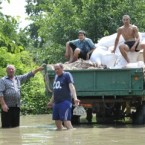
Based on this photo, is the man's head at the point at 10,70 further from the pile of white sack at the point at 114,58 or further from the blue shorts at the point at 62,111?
the pile of white sack at the point at 114,58

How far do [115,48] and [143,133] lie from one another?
4393mm

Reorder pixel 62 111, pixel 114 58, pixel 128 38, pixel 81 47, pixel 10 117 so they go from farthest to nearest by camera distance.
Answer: pixel 81 47 < pixel 128 38 < pixel 114 58 < pixel 10 117 < pixel 62 111

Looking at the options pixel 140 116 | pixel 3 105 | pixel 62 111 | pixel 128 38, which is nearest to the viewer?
pixel 62 111

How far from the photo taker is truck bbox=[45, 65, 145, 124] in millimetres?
12656

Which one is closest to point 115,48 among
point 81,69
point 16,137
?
point 81,69

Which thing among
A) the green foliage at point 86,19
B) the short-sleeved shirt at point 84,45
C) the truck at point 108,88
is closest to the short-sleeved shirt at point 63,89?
the truck at point 108,88

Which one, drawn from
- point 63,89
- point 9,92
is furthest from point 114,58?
point 9,92

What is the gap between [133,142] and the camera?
8.67 meters

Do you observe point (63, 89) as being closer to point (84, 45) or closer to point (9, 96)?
point (9, 96)

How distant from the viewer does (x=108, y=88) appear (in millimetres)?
12867

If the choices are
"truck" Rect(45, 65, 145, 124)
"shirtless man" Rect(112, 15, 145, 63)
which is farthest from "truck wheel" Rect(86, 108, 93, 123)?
"shirtless man" Rect(112, 15, 145, 63)

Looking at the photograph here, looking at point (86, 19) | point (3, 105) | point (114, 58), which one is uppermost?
point (86, 19)

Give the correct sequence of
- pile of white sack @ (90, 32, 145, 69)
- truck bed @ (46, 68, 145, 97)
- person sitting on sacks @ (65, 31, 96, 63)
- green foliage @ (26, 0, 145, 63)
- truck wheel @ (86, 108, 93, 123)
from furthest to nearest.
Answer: green foliage @ (26, 0, 145, 63)
person sitting on sacks @ (65, 31, 96, 63)
truck wheel @ (86, 108, 93, 123)
pile of white sack @ (90, 32, 145, 69)
truck bed @ (46, 68, 145, 97)

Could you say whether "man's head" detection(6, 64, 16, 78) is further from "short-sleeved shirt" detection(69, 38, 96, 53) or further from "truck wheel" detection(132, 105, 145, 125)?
"truck wheel" detection(132, 105, 145, 125)
